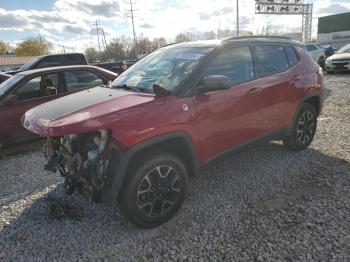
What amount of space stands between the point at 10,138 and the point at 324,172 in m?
5.41

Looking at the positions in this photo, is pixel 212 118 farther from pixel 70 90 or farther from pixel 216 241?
pixel 70 90

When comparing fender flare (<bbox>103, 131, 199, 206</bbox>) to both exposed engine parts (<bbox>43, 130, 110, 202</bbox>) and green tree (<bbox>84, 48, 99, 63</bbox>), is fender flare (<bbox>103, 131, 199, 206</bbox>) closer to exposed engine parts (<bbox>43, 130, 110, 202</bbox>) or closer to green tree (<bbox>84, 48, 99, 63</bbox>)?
exposed engine parts (<bbox>43, 130, 110, 202</bbox>)

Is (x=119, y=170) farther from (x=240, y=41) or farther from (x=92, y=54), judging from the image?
(x=92, y=54)

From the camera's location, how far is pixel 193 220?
3.46 m

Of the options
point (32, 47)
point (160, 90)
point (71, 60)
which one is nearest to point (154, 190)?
point (160, 90)

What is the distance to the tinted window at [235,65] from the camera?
3.75 m

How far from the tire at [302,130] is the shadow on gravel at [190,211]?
28 cm

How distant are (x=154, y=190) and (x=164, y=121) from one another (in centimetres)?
72

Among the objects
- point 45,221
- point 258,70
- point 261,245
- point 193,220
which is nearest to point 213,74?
point 258,70

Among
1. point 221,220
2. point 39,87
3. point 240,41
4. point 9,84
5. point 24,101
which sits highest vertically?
point 240,41

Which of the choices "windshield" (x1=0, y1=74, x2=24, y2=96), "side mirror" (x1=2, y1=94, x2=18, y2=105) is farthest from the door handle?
"windshield" (x1=0, y1=74, x2=24, y2=96)

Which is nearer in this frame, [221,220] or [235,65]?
[221,220]

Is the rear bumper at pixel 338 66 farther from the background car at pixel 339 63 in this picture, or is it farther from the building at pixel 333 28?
the building at pixel 333 28

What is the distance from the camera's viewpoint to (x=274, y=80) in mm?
4379
